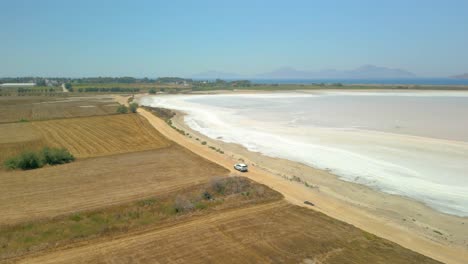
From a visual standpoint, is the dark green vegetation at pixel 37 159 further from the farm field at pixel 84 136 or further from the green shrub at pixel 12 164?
the farm field at pixel 84 136

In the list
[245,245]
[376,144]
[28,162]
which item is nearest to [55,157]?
[28,162]

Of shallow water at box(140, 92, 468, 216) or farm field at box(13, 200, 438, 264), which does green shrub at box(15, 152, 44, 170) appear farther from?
shallow water at box(140, 92, 468, 216)

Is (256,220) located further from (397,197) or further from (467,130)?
(467,130)

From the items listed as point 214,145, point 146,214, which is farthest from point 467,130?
point 146,214

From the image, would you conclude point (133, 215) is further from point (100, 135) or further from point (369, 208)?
point (100, 135)

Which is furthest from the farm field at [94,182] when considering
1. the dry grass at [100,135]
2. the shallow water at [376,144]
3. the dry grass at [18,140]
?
the shallow water at [376,144]

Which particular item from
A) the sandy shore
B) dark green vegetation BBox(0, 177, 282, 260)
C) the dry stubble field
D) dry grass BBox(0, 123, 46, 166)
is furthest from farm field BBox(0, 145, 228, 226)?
dry grass BBox(0, 123, 46, 166)
